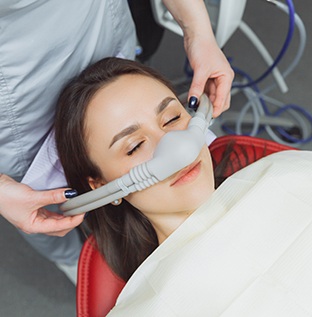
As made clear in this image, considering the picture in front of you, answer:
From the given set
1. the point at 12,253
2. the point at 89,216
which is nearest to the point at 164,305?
the point at 89,216

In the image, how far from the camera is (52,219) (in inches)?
42.5

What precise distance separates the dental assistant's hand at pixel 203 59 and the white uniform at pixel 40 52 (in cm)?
15

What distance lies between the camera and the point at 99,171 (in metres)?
1.10

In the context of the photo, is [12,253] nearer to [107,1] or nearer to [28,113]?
[28,113]

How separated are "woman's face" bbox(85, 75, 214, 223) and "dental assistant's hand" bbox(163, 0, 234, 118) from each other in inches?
3.6

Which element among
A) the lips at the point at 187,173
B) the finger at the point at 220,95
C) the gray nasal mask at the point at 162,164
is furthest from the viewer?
the finger at the point at 220,95

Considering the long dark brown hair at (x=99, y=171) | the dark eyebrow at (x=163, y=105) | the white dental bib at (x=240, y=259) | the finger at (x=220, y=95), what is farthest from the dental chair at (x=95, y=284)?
the dark eyebrow at (x=163, y=105)

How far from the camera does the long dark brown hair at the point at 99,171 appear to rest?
1097 millimetres

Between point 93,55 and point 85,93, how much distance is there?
4.8 inches

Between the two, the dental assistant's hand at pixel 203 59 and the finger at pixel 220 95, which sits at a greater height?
the dental assistant's hand at pixel 203 59

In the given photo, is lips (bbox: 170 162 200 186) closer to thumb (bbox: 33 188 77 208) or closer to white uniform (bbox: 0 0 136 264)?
thumb (bbox: 33 188 77 208)

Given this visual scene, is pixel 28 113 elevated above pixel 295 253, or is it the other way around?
pixel 28 113

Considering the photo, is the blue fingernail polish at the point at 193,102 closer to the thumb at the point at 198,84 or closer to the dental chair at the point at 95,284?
the thumb at the point at 198,84

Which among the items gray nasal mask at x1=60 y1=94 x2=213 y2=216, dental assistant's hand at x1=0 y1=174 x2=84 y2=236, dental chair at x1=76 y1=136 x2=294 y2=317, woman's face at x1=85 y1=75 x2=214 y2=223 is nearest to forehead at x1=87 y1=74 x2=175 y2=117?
woman's face at x1=85 y1=75 x2=214 y2=223
